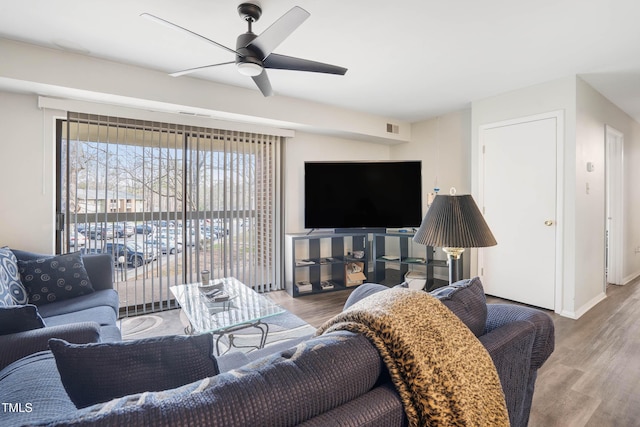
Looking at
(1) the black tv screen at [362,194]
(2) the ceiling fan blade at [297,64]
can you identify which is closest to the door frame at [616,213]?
(1) the black tv screen at [362,194]

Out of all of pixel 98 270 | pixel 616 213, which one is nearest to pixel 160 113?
pixel 98 270

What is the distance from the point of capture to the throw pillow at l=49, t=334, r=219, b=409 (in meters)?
0.71

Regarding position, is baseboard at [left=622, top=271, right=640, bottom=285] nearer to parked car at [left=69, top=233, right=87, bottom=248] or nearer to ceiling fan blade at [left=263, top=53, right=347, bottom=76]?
ceiling fan blade at [left=263, top=53, right=347, bottom=76]

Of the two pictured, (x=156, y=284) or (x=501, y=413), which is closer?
(x=501, y=413)

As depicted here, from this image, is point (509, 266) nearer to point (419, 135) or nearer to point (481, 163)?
point (481, 163)

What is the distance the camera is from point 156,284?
3.33 meters

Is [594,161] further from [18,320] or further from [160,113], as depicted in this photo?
[18,320]

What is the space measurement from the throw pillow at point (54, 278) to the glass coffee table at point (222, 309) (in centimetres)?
69

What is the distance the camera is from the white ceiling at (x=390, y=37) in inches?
77.4

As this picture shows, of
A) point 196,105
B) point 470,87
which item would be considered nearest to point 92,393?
point 196,105

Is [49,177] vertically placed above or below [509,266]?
above

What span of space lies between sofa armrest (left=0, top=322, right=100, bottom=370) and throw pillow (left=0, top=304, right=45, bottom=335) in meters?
0.03

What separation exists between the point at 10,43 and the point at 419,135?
4.65 meters

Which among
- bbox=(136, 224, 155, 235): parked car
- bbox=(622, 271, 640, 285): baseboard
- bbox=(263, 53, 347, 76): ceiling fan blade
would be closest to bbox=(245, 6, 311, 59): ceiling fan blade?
bbox=(263, 53, 347, 76): ceiling fan blade
